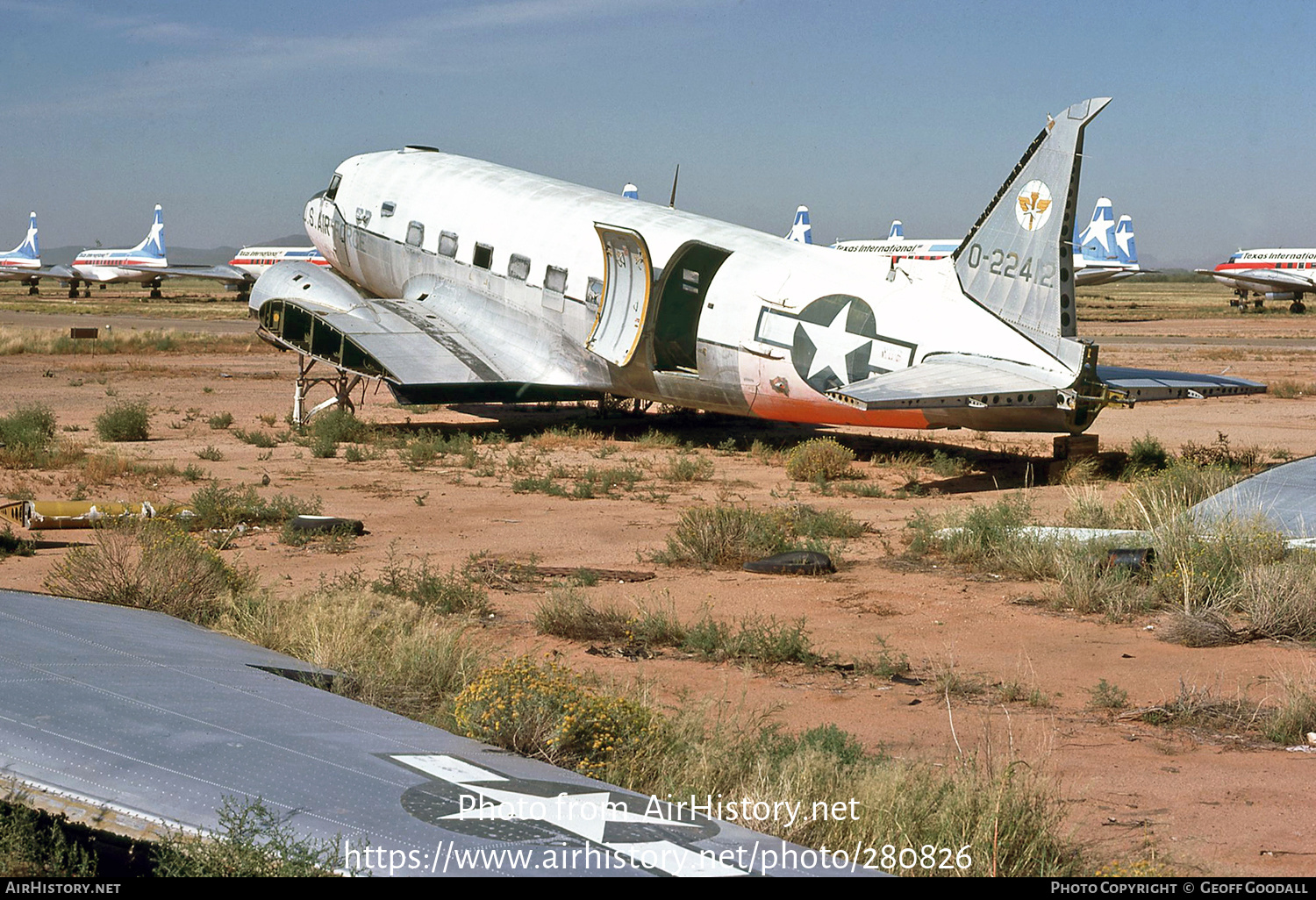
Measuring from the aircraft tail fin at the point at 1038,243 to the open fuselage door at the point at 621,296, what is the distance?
20.3 feet

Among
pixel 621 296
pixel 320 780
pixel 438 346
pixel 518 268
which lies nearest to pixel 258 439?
pixel 438 346

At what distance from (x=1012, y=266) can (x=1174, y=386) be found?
3034 mm

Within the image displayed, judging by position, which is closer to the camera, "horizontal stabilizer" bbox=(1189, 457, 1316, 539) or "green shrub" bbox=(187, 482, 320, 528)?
"horizontal stabilizer" bbox=(1189, 457, 1316, 539)

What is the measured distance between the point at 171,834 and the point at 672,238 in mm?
18792

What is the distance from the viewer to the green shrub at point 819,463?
20.6 metres

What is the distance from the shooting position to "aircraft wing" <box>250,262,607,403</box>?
23.6m

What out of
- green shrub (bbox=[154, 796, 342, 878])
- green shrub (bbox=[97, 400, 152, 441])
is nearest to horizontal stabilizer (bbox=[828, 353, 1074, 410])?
green shrub (bbox=[154, 796, 342, 878])

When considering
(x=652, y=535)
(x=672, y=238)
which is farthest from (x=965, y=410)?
(x=672, y=238)

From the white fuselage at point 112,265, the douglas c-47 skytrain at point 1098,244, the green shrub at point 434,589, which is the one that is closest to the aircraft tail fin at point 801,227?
the douglas c-47 skytrain at point 1098,244

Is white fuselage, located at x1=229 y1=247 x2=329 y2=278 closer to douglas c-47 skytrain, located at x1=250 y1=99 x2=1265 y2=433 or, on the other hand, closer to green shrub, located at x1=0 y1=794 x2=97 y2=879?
douglas c-47 skytrain, located at x1=250 y1=99 x2=1265 y2=433

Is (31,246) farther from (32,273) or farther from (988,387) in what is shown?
(988,387)

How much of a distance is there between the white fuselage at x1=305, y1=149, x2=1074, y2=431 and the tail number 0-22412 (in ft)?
1.72

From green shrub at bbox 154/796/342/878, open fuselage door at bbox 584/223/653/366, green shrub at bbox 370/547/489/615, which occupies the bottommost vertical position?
green shrub at bbox 370/547/489/615

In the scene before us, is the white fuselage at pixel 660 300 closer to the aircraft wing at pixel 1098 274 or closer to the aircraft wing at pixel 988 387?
the aircraft wing at pixel 988 387
